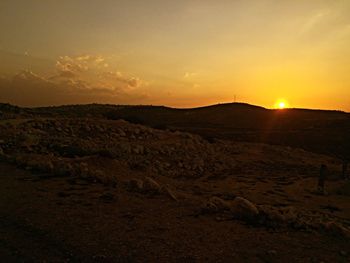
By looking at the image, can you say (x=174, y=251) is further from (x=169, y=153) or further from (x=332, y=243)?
(x=169, y=153)

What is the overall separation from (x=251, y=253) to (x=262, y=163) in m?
20.9

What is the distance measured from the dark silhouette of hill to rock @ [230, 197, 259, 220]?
37187mm

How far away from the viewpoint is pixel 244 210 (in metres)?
7.01

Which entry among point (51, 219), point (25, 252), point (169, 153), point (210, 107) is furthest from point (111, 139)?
point (210, 107)

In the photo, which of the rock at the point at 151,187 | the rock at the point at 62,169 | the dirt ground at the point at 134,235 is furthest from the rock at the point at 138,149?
the dirt ground at the point at 134,235

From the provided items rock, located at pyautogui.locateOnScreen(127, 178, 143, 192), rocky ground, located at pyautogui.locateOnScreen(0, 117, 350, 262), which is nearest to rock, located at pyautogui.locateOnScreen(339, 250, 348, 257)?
rocky ground, located at pyautogui.locateOnScreen(0, 117, 350, 262)

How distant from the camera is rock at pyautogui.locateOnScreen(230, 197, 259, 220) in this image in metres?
6.91

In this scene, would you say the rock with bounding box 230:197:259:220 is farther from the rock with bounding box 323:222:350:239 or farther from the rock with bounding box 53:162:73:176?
the rock with bounding box 53:162:73:176

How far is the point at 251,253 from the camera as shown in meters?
5.30

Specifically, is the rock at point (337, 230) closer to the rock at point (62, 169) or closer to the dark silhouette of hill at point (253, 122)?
the rock at point (62, 169)

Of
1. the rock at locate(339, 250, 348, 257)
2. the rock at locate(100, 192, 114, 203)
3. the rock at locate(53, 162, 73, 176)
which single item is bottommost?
the rock at locate(339, 250, 348, 257)

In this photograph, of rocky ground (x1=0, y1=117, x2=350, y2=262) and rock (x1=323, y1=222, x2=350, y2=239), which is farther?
rock (x1=323, y1=222, x2=350, y2=239)

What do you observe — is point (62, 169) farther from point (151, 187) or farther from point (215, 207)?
point (215, 207)

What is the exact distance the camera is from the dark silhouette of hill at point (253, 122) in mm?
48688
